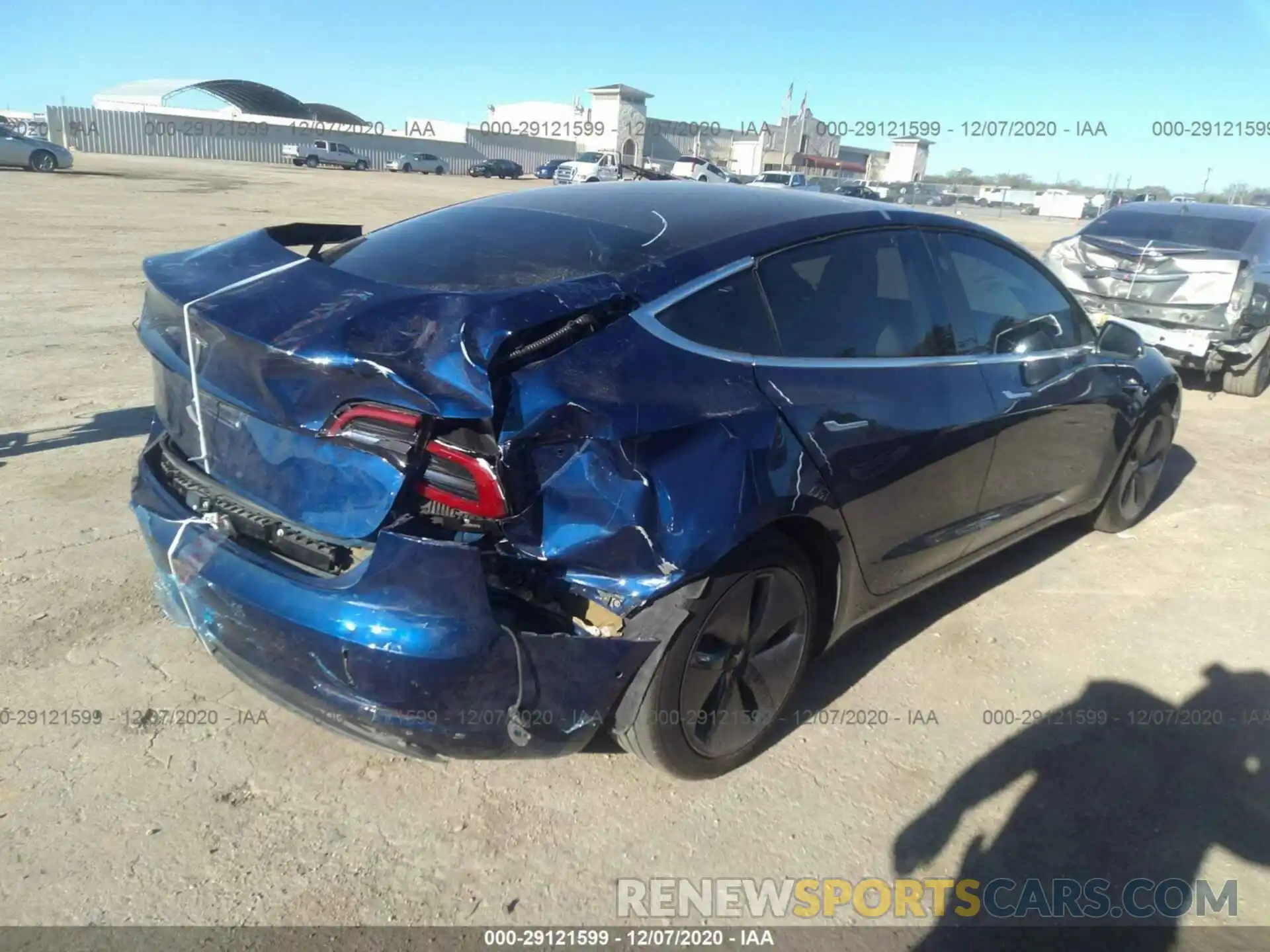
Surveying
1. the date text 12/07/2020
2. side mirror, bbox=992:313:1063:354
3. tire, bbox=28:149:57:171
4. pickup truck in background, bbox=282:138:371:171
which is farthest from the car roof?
the date text 12/07/2020

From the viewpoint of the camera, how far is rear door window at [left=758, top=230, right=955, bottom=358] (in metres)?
2.93

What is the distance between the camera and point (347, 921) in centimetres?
228

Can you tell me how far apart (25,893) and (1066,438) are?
407 cm

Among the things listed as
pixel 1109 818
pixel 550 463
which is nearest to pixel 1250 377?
pixel 1109 818

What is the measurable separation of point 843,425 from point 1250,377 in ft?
25.5

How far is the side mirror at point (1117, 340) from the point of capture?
14.3 feet

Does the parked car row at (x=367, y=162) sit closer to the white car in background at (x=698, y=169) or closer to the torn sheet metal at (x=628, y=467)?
the white car in background at (x=698, y=169)

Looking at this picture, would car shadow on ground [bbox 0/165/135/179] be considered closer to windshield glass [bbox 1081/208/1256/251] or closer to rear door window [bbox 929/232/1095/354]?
windshield glass [bbox 1081/208/1256/251]

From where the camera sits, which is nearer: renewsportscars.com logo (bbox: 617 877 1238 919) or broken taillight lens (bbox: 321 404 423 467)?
broken taillight lens (bbox: 321 404 423 467)

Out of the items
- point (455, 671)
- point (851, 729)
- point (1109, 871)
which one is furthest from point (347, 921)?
point (1109, 871)

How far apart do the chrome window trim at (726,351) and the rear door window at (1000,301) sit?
12.7 inches

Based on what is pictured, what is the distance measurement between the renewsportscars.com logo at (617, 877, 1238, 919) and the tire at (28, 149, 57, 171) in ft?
110

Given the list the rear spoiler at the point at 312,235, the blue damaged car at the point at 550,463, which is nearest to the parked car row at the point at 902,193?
the rear spoiler at the point at 312,235

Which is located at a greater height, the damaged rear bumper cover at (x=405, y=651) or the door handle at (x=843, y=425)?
the door handle at (x=843, y=425)
